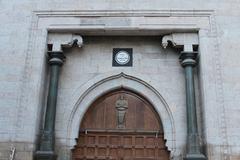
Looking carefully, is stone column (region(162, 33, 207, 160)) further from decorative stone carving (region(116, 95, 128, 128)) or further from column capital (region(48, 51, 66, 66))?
column capital (region(48, 51, 66, 66))

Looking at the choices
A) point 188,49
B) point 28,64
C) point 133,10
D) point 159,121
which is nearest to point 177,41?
point 188,49

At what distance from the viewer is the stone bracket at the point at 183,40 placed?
9078 mm

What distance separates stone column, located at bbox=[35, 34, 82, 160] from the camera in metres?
8.29

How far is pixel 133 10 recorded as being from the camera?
926 cm

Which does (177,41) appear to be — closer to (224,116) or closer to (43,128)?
(224,116)

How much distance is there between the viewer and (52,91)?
353 inches

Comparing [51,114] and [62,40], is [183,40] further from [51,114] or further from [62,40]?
[51,114]

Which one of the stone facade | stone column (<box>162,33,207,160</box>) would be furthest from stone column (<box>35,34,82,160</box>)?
stone column (<box>162,33,207,160</box>)

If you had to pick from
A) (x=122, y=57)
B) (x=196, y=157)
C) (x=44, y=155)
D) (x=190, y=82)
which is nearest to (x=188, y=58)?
(x=190, y=82)

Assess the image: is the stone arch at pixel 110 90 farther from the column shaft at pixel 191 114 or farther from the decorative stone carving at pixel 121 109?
the column shaft at pixel 191 114

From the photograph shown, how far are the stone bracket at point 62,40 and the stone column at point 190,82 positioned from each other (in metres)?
2.45

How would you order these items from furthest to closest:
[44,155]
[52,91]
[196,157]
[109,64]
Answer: [109,64] → [52,91] → [44,155] → [196,157]

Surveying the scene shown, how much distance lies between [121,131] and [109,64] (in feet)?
6.48

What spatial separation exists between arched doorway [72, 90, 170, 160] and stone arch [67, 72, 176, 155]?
0.22 m
